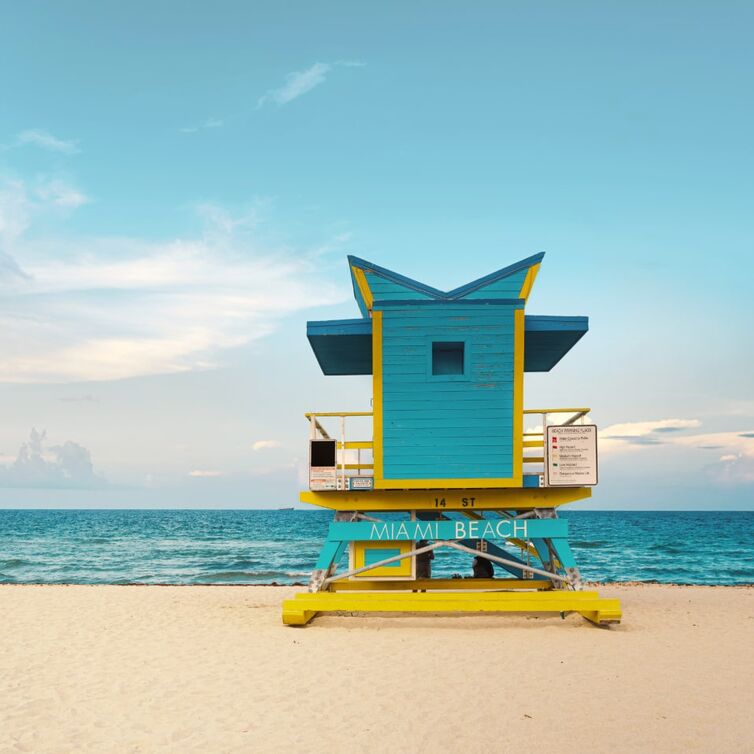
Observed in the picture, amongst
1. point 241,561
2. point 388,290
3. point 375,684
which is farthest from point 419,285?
point 241,561

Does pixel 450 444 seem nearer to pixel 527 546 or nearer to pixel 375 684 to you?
pixel 527 546

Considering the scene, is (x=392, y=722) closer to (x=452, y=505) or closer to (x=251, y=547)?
(x=452, y=505)

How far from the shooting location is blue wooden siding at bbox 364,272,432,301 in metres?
15.9

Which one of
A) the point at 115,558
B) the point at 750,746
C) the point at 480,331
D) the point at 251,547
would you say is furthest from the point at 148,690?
the point at 251,547

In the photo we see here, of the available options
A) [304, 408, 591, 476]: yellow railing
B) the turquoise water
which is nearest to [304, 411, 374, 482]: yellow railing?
[304, 408, 591, 476]: yellow railing

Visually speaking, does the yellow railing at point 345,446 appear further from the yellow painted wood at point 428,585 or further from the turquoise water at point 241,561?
the turquoise water at point 241,561

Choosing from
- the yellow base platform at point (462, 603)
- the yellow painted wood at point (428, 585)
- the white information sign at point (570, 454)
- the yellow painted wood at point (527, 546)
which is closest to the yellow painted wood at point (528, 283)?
the white information sign at point (570, 454)

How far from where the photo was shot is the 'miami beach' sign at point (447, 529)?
15.6m

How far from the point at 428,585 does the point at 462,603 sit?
1953 millimetres

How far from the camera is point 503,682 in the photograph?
11133 mm

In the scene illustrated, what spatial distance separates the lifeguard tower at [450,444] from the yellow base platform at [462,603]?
0.02 meters

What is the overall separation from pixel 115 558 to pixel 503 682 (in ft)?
148

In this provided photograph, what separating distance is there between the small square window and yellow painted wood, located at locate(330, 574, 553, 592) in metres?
4.62

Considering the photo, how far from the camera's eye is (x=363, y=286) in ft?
52.2
